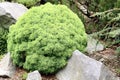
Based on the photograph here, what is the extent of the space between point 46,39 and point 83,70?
2.47ft

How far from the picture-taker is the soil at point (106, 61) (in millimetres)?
5188

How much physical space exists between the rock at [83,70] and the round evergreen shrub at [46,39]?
4.3 inches

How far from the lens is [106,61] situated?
5633 mm

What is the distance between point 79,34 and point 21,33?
92cm

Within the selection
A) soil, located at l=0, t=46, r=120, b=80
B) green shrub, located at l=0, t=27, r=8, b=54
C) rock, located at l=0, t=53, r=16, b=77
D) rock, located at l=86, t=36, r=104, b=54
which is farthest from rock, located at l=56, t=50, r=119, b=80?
green shrub, located at l=0, t=27, r=8, b=54

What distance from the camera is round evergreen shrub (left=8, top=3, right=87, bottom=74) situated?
16.5 ft

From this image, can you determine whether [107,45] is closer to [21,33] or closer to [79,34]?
[79,34]

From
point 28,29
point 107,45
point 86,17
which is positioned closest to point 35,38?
point 28,29

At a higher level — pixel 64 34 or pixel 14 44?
pixel 64 34

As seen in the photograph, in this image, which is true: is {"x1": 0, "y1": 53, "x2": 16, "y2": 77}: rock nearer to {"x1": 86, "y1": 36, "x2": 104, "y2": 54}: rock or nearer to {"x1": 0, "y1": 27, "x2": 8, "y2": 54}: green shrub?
{"x1": 0, "y1": 27, "x2": 8, "y2": 54}: green shrub

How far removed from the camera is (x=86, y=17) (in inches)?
286

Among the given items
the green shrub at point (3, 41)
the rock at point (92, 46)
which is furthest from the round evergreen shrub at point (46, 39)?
the green shrub at point (3, 41)

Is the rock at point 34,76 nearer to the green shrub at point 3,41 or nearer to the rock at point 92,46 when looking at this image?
the rock at point 92,46

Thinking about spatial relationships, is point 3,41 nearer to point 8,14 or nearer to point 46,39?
point 8,14
